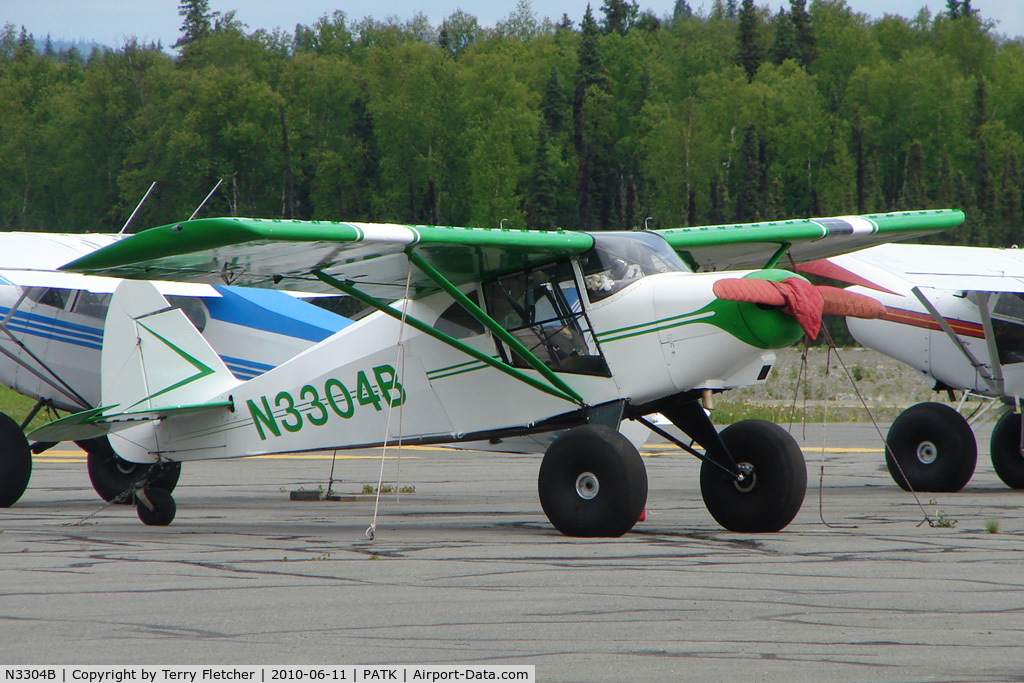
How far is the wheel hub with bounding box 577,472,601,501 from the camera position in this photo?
8953mm

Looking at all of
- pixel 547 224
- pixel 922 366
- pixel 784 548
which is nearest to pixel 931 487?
pixel 922 366

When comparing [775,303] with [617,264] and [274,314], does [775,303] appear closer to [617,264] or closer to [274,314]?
[617,264]

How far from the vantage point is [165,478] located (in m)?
11.6

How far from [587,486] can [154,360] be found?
16.3 feet

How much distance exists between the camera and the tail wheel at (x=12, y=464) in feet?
41.0

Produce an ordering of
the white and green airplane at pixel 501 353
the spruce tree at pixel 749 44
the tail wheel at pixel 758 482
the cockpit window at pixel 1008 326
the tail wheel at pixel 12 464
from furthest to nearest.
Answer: the spruce tree at pixel 749 44 → the cockpit window at pixel 1008 326 → the tail wheel at pixel 12 464 → the tail wheel at pixel 758 482 → the white and green airplane at pixel 501 353

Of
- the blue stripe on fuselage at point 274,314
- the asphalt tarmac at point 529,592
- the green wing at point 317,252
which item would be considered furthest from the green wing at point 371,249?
the asphalt tarmac at point 529,592

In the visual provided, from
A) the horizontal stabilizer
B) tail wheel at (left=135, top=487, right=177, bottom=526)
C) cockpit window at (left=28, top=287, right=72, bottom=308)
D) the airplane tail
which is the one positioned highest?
cockpit window at (left=28, top=287, right=72, bottom=308)

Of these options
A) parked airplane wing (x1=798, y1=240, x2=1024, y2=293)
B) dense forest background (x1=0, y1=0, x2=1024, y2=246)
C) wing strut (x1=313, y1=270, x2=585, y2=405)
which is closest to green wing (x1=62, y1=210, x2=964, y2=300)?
wing strut (x1=313, y1=270, x2=585, y2=405)

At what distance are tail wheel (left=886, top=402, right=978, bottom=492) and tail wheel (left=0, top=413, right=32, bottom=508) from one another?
380 inches

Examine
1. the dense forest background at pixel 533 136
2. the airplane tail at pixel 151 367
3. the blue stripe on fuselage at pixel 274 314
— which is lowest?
the airplane tail at pixel 151 367

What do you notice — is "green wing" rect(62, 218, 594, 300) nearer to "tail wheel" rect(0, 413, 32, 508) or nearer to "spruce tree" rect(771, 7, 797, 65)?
"tail wheel" rect(0, 413, 32, 508)

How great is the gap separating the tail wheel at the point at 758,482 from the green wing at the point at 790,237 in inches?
83.7
